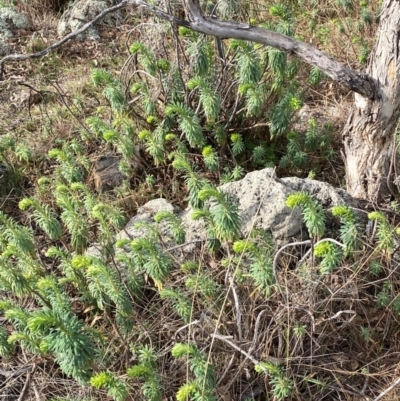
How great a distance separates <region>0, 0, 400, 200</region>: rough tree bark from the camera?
303 centimetres

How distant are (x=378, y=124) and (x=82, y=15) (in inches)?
142

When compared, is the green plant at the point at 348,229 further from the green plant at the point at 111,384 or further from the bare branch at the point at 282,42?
the green plant at the point at 111,384

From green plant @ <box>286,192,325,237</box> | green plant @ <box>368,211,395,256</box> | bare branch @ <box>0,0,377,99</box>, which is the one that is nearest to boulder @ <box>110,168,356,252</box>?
green plant @ <box>286,192,325,237</box>

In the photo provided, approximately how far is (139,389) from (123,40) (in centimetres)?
394

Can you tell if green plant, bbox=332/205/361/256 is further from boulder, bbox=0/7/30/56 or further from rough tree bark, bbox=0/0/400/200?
boulder, bbox=0/7/30/56

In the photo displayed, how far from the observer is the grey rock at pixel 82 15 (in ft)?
18.8

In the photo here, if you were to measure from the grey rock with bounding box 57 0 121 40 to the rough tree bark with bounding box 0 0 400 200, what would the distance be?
2.69 m

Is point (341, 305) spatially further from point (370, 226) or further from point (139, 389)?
point (139, 389)

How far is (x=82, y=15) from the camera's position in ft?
18.7

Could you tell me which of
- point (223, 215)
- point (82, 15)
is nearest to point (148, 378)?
point (223, 215)

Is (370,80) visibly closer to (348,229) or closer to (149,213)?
(348,229)

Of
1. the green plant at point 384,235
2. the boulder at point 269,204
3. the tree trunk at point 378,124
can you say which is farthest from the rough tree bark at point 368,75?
the green plant at point 384,235

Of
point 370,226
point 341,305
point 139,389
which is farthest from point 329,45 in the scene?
point 139,389

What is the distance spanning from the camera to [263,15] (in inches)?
212
